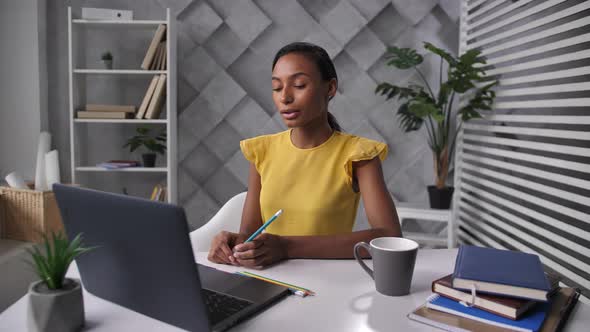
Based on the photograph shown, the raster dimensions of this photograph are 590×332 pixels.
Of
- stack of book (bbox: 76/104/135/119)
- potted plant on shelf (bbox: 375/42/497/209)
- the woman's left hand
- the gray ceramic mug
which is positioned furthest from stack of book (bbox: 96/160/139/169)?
the gray ceramic mug

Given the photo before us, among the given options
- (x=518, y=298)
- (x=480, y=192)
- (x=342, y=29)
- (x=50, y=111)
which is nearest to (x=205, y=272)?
(x=518, y=298)

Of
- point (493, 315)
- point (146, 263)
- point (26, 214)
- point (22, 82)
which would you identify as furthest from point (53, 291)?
point (22, 82)

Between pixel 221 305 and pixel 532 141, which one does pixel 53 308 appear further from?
pixel 532 141

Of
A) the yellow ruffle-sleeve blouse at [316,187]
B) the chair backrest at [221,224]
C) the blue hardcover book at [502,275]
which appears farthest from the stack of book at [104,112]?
the blue hardcover book at [502,275]

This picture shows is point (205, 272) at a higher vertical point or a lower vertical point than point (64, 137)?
lower

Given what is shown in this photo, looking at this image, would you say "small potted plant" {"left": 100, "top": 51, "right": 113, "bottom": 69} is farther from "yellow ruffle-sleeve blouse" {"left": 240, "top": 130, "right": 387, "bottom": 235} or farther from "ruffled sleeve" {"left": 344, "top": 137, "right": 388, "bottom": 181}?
"ruffled sleeve" {"left": 344, "top": 137, "right": 388, "bottom": 181}

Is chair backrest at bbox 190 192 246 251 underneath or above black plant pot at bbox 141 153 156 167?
underneath

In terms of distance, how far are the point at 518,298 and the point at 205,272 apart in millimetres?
521

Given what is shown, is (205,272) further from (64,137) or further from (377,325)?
(64,137)

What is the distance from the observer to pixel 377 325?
0.66m

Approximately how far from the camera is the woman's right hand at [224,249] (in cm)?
92

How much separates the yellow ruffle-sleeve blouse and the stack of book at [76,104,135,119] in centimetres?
151

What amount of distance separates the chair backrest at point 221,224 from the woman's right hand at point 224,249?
40 centimetres

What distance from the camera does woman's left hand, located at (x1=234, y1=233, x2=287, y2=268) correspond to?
899 millimetres
